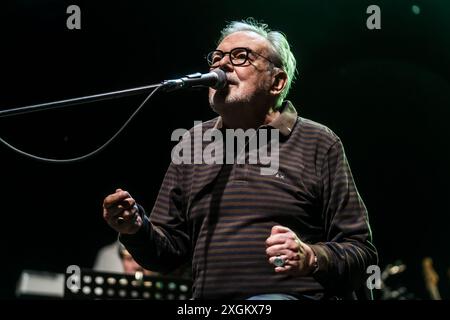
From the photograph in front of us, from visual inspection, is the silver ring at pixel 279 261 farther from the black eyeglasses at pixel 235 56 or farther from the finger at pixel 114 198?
the black eyeglasses at pixel 235 56

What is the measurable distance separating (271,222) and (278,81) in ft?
2.06

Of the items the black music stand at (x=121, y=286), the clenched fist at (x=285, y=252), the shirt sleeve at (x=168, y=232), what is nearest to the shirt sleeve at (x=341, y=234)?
the clenched fist at (x=285, y=252)

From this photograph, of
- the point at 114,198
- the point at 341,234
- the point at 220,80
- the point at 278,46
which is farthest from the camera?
the point at 278,46

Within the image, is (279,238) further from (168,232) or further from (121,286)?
(121,286)

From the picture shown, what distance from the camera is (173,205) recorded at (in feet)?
7.39

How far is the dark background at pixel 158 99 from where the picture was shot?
13.4 feet

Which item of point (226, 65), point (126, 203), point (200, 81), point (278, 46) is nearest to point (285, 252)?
point (126, 203)

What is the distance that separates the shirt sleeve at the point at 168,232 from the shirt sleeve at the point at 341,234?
54 centimetres

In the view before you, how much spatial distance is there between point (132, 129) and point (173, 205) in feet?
8.19

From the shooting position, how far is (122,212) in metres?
1.90

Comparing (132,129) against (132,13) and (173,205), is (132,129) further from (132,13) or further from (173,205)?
(173,205)

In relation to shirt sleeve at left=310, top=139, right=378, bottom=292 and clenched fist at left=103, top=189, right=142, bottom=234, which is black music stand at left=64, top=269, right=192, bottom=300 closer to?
clenched fist at left=103, top=189, right=142, bottom=234

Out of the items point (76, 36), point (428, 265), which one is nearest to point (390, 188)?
point (428, 265)

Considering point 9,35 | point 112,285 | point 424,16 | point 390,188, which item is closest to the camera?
point 112,285
